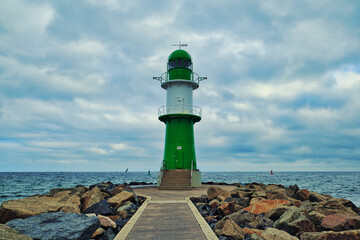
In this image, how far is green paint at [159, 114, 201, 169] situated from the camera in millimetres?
19625

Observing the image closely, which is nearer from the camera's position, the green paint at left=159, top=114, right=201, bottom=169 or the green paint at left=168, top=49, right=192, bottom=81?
the green paint at left=159, top=114, right=201, bottom=169

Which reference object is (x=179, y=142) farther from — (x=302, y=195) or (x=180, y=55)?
(x=302, y=195)

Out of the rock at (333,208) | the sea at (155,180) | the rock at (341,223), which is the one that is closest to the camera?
the rock at (341,223)

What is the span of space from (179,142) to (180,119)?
1.59m

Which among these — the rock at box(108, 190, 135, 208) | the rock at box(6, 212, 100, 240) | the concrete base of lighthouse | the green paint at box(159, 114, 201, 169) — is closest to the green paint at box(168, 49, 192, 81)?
the green paint at box(159, 114, 201, 169)

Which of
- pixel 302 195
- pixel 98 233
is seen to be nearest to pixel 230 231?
pixel 98 233

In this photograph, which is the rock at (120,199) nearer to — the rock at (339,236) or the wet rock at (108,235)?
the wet rock at (108,235)

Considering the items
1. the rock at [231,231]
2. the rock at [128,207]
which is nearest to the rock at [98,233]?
the rock at [128,207]

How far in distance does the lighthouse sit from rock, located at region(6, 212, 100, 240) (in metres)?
12.0

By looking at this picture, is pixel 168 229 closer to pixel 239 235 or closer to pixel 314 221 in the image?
pixel 239 235

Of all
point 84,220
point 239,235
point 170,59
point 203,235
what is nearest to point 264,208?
point 239,235

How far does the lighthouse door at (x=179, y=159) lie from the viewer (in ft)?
64.2

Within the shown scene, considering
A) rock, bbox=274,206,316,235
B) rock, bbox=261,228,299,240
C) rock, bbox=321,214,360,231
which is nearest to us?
rock, bbox=261,228,299,240

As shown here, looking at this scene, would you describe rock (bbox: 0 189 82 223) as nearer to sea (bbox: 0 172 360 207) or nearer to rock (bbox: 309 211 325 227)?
rock (bbox: 309 211 325 227)
